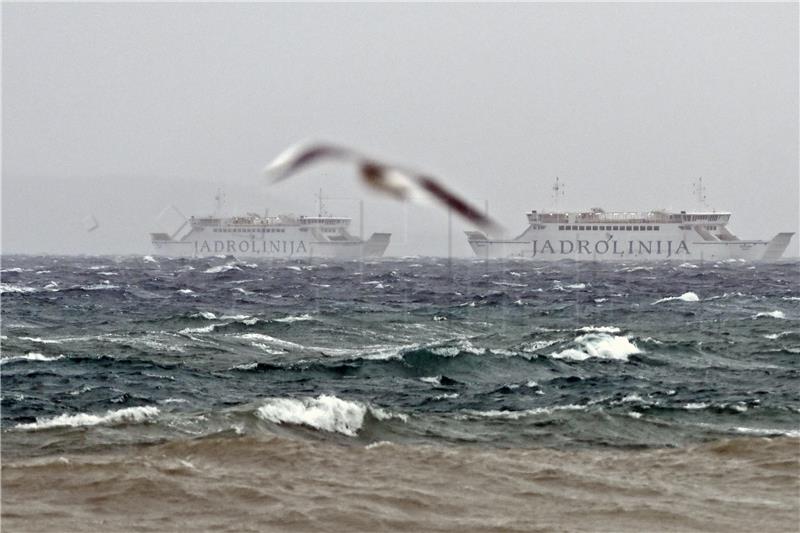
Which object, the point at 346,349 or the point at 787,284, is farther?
the point at 787,284

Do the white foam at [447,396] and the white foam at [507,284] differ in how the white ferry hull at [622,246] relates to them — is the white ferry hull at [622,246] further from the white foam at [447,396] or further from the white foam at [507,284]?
the white foam at [447,396]

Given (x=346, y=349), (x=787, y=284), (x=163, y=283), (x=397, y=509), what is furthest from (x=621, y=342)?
(x=787, y=284)

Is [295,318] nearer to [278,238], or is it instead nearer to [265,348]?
[265,348]

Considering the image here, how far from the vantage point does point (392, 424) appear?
639 inches

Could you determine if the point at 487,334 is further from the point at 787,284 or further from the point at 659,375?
the point at 787,284

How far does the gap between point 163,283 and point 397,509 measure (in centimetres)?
4817

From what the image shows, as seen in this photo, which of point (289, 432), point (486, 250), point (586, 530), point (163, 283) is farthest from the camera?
point (486, 250)

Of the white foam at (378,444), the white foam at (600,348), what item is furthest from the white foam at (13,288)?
the white foam at (378,444)

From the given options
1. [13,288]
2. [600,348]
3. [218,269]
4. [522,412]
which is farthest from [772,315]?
[218,269]

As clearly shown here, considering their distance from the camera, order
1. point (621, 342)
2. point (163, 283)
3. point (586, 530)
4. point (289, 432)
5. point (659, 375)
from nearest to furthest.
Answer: point (586, 530)
point (289, 432)
point (659, 375)
point (621, 342)
point (163, 283)

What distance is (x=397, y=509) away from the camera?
36.9ft

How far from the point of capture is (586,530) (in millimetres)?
10633

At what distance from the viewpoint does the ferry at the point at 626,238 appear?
13212 centimetres

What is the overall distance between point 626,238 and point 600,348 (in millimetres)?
109197
